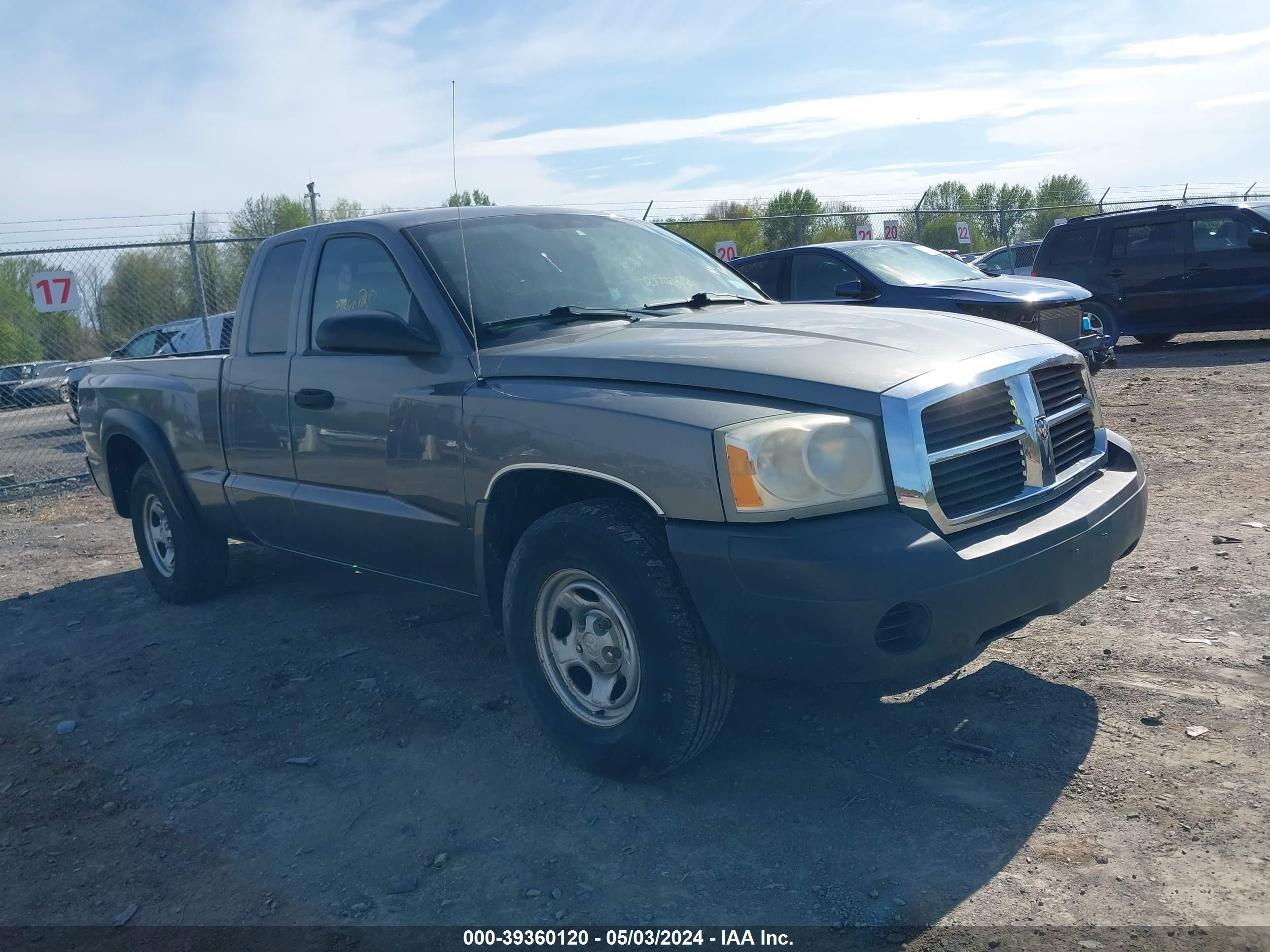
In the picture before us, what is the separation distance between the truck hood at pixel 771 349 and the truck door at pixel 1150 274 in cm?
1088

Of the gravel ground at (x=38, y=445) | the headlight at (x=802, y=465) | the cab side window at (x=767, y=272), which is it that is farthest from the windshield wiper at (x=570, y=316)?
the gravel ground at (x=38, y=445)

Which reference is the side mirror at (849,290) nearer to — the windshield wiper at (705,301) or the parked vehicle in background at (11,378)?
the windshield wiper at (705,301)

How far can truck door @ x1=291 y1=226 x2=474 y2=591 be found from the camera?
3.99 meters

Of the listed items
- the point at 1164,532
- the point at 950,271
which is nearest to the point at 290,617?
the point at 1164,532

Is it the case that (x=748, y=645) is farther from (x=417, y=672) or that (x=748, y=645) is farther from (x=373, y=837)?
(x=417, y=672)

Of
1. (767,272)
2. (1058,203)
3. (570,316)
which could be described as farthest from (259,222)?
(1058,203)

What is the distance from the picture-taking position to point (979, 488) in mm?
3275

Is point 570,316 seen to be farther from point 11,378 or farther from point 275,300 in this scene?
point 11,378

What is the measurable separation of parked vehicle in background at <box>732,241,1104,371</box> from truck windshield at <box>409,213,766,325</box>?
4640 millimetres

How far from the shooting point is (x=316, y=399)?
14.9 feet

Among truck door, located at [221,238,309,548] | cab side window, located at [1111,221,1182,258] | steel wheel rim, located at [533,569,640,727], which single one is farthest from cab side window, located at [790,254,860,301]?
steel wheel rim, located at [533,569,640,727]

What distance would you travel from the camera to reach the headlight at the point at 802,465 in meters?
3.01

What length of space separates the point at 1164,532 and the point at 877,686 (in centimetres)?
263

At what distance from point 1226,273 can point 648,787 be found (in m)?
12.4
